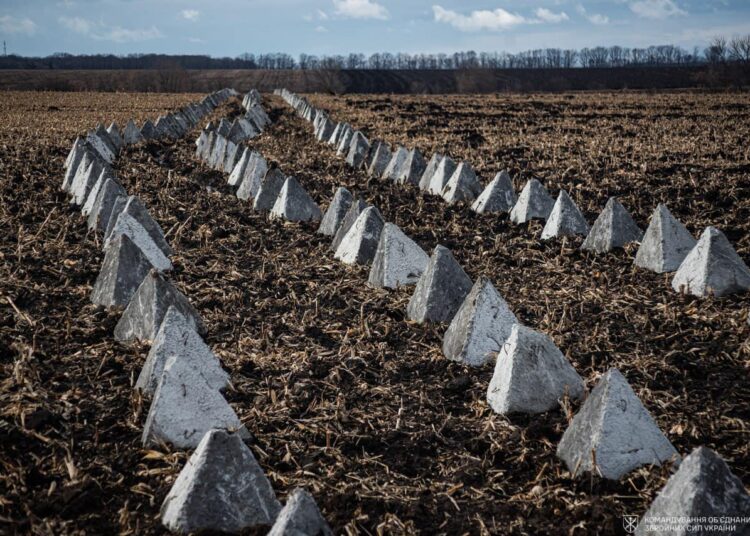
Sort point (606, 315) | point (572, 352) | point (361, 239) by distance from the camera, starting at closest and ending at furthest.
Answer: point (572, 352) → point (606, 315) → point (361, 239)

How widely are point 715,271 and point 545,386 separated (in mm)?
2557

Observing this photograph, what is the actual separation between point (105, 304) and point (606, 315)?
3970mm

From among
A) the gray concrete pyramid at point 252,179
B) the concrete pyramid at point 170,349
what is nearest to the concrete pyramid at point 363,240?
the concrete pyramid at point 170,349

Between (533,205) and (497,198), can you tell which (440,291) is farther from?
(497,198)

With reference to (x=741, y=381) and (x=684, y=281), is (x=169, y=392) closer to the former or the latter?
(x=741, y=381)

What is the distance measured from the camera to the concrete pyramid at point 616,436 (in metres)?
3.07

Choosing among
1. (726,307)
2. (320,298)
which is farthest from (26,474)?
(726,307)

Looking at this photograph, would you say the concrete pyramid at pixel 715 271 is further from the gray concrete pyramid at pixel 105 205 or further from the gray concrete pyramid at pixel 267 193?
the gray concrete pyramid at pixel 105 205

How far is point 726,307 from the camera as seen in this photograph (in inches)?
204

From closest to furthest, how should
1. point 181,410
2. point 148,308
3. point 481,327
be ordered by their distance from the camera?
1. point 181,410
2. point 481,327
3. point 148,308

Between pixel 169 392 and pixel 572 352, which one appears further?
pixel 572 352

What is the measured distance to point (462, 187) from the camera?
30.7 feet

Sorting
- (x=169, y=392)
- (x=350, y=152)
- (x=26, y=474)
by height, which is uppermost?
(x=350, y=152)

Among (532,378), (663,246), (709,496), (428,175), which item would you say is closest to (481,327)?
(532,378)
